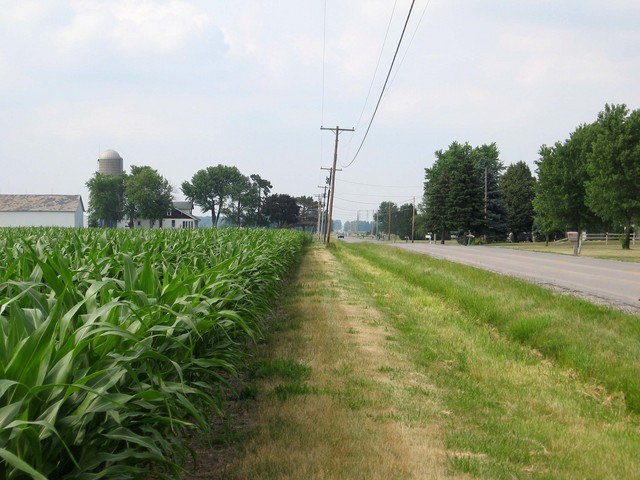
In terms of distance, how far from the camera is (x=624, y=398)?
6520mm

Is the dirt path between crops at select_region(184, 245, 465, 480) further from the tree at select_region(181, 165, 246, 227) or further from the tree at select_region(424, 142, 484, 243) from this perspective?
the tree at select_region(181, 165, 246, 227)

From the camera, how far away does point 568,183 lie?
53719mm

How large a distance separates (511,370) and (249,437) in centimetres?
390

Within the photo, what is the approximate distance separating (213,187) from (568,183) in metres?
89.0

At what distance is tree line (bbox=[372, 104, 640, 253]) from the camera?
42.4m

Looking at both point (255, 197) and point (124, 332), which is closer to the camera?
point (124, 332)

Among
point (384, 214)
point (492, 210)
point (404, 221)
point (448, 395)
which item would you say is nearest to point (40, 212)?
point (492, 210)

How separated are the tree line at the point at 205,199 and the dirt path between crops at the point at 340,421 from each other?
10284 centimetres

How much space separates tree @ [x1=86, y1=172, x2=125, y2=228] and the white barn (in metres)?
15.4

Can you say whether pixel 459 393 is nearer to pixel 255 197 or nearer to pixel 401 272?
pixel 401 272

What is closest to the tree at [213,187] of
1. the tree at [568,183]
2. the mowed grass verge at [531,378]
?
the tree at [568,183]

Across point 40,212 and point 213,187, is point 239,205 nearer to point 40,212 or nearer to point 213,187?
point 213,187

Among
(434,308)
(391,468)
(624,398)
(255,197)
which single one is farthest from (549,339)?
(255,197)

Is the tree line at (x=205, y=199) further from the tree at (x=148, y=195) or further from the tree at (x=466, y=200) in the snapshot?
the tree at (x=466, y=200)
